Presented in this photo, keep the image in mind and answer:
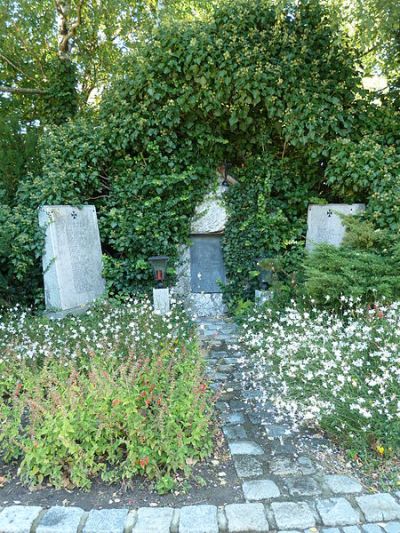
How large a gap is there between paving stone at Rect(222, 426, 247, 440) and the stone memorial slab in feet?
9.97

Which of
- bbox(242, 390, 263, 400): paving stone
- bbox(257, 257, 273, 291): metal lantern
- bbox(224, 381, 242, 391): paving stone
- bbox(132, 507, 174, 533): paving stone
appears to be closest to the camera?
bbox(132, 507, 174, 533): paving stone

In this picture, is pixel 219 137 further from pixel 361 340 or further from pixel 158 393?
pixel 158 393

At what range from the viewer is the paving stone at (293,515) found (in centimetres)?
201

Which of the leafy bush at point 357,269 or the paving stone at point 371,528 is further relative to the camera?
the leafy bush at point 357,269

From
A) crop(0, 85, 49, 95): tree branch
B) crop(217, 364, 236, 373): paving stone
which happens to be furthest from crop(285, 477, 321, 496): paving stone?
crop(0, 85, 49, 95): tree branch

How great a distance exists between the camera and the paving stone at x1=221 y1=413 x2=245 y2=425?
296 centimetres

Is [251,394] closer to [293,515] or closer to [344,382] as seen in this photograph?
[344,382]

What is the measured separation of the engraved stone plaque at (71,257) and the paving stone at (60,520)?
3085 millimetres

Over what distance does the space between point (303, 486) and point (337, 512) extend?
236mm

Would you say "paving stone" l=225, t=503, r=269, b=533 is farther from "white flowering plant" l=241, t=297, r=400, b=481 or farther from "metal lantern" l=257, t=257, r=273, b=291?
"metal lantern" l=257, t=257, r=273, b=291

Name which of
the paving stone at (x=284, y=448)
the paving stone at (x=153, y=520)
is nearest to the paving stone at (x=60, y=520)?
the paving stone at (x=153, y=520)

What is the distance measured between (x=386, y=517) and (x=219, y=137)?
483 cm

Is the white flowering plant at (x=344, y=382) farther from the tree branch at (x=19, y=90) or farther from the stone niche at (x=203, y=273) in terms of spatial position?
the tree branch at (x=19, y=90)

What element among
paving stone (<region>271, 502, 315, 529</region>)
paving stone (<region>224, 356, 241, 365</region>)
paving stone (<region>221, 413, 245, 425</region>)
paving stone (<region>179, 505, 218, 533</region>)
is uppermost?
paving stone (<region>179, 505, 218, 533</region>)
